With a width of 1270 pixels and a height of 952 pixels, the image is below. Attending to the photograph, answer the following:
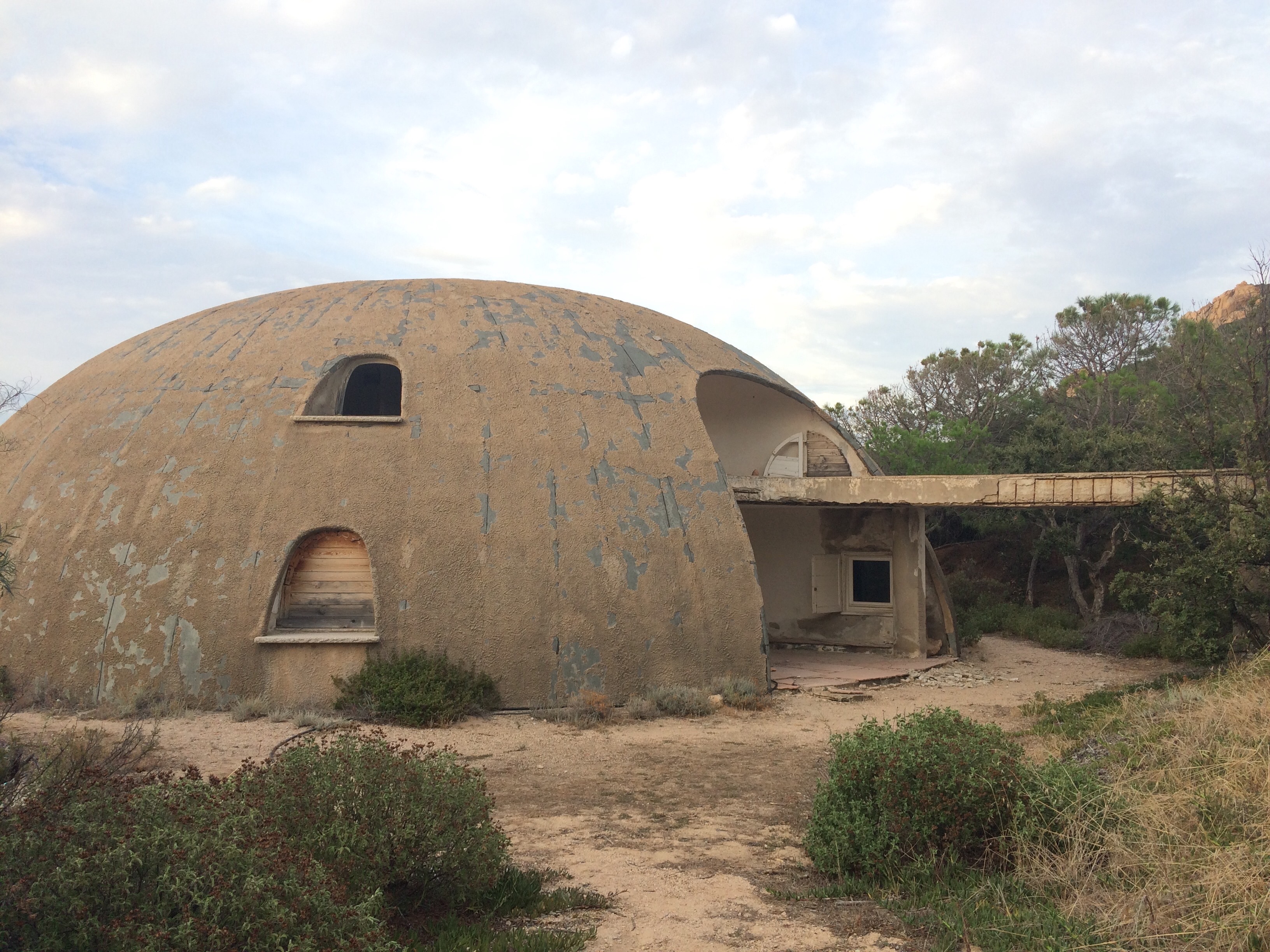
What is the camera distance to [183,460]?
39.1 feet

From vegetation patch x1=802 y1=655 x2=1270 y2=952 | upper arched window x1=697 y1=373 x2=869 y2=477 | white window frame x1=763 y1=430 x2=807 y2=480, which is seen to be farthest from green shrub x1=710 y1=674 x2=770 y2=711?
white window frame x1=763 y1=430 x2=807 y2=480

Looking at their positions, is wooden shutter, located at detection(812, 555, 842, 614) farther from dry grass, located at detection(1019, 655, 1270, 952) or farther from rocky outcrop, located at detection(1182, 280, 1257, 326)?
rocky outcrop, located at detection(1182, 280, 1257, 326)

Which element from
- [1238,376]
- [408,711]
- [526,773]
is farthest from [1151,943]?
[1238,376]

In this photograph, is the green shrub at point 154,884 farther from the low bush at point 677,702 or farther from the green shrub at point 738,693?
the green shrub at point 738,693

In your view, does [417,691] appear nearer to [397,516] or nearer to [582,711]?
[582,711]

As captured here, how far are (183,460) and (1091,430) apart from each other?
61.5ft

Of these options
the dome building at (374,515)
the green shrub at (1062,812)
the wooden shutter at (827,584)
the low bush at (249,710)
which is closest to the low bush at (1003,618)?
the wooden shutter at (827,584)

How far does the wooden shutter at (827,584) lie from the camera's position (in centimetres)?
1628

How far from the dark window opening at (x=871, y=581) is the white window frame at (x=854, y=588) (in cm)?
1

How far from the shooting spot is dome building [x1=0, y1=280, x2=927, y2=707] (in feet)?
36.0

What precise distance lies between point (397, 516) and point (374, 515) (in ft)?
0.97

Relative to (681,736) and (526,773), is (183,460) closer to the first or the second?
(526,773)

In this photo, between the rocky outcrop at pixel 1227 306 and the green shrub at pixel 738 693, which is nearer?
the green shrub at pixel 738 693

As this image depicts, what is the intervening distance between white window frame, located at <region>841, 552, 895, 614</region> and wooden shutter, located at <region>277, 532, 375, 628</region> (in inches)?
335
